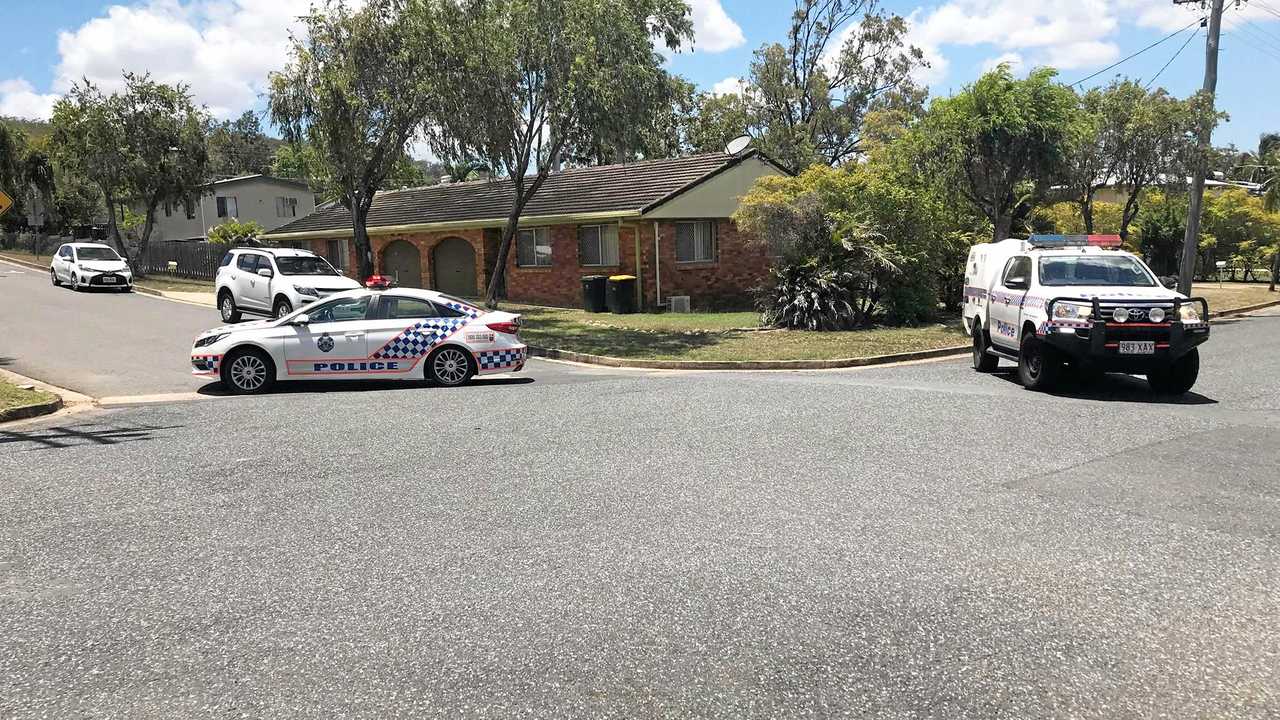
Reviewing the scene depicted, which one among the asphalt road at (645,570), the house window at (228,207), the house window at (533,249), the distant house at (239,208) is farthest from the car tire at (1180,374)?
the house window at (228,207)

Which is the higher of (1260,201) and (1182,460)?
(1260,201)

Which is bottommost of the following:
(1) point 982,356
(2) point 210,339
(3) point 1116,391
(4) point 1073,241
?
(3) point 1116,391

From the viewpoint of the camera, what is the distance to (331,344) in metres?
12.4

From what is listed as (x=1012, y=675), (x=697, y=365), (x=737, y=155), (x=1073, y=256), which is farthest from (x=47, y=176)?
(x=1012, y=675)

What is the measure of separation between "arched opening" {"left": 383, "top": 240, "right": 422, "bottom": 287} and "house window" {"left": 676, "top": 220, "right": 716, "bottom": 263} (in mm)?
10360

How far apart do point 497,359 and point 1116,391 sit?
8.15 m

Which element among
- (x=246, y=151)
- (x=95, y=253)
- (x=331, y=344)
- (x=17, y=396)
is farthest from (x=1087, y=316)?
(x=246, y=151)

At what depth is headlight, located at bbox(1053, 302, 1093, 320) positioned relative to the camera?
37.3 ft

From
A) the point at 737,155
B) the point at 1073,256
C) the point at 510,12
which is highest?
the point at 510,12

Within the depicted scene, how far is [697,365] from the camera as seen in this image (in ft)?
52.3

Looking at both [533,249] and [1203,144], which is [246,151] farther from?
[1203,144]

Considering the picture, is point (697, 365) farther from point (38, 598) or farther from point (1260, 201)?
point (1260, 201)

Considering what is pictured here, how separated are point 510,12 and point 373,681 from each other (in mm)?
19071

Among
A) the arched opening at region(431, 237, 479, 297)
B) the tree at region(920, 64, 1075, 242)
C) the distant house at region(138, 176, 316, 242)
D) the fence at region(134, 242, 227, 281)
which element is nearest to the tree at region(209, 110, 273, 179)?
the distant house at region(138, 176, 316, 242)
